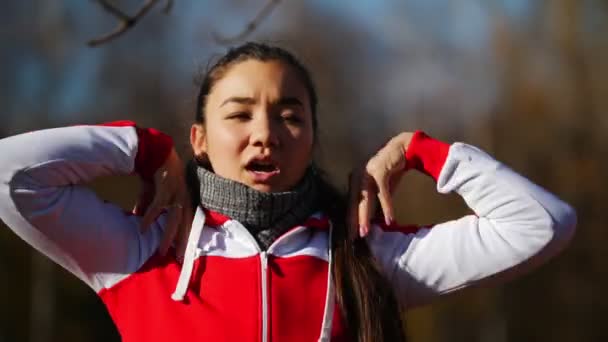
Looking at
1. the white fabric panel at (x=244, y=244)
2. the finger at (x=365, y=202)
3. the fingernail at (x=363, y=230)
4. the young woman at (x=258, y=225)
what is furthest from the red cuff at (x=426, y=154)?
the white fabric panel at (x=244, y=244)

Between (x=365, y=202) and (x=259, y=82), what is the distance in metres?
0.38

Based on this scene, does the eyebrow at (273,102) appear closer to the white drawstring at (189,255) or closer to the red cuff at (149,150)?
the red cuff at (149,150)

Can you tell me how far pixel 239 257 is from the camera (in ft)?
8.94

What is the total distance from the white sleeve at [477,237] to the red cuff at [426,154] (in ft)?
0.07

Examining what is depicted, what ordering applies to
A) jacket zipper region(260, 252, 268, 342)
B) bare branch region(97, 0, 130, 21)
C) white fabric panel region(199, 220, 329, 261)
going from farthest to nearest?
bare branch region(97, 0, 130, 21)
white fabric panel region(199, 220, 329, 261)
jacket zipper region(260, 252, 268, 342)

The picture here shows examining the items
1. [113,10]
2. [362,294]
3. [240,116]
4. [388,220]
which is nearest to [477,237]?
[388,220]

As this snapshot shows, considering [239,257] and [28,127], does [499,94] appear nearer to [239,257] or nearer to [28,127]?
[28,127]

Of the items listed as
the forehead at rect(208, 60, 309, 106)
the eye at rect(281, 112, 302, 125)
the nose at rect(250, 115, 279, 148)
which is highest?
the forehead at rect(208, 60, 309, 106)

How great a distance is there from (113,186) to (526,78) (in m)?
7.39

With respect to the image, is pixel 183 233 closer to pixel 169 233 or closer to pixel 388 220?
pixel 169 233

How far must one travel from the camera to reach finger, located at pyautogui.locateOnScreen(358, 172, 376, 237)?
2.82 m

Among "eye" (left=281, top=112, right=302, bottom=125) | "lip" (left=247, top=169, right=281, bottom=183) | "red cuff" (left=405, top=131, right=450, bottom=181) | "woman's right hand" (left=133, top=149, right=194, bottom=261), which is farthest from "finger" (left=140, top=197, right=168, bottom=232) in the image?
"red cuff" (left=405, top=131, right=450, bottom=181)

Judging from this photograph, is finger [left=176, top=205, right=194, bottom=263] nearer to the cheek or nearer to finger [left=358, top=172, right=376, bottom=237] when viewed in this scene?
the cheek

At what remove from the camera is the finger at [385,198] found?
111 inches
